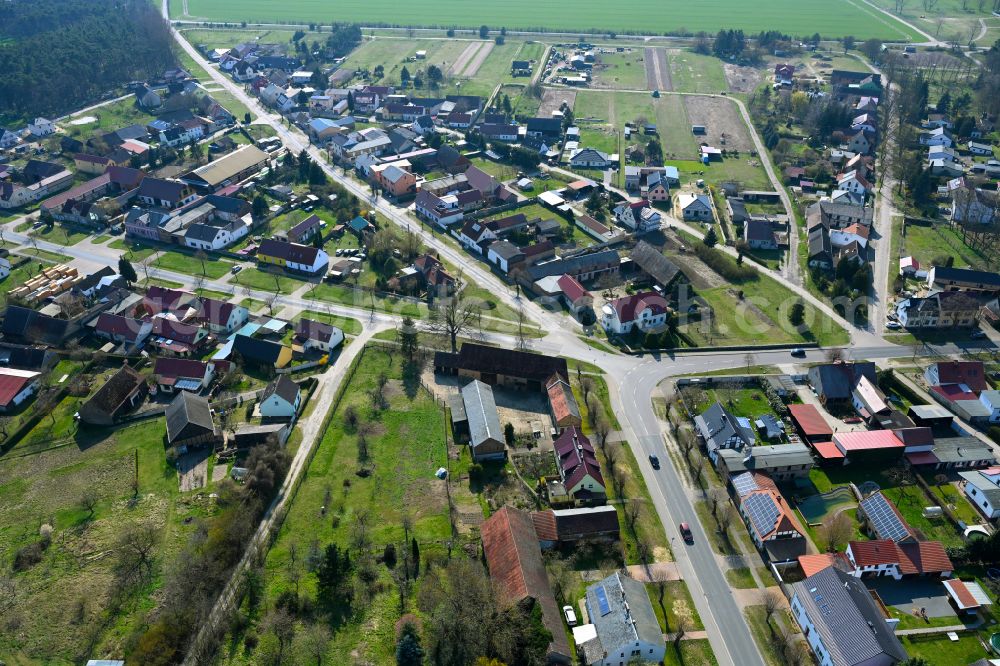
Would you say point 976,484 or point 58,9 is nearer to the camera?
point 976,484

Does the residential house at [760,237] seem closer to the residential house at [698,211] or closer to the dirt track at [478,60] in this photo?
the residential house at [698,211]

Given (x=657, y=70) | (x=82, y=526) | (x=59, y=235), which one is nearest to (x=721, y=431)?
(x=82, y=526)

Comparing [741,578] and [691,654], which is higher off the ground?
[741,578]

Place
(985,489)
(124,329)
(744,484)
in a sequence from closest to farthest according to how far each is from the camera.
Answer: (985,489) < (744,484) < (124,329)

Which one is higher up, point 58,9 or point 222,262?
point 58,9

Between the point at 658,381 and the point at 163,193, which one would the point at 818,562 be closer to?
the point at 658,381

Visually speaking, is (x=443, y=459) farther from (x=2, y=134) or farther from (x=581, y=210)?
(x=2, y=134)

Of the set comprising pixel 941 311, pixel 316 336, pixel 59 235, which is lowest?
pixel 941 311

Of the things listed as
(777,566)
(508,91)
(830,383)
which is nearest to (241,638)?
(777,566)

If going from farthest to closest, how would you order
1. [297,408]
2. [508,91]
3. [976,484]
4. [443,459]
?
[508,91]
[297,408]
[443,459]
[976,484]
